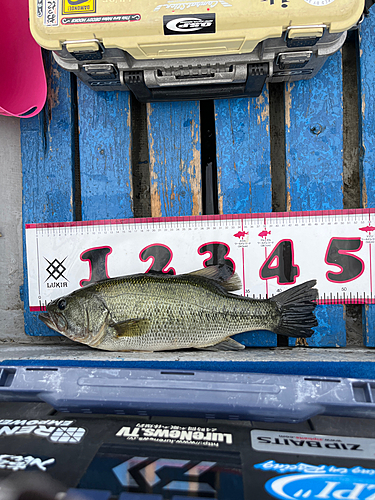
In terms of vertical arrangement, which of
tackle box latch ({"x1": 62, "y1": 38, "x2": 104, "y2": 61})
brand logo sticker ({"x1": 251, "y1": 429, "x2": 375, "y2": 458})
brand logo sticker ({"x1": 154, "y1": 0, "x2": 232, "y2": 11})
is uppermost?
brand logo sticker ({"x1": 154, "y1": 0, "x2": 232, "y2": 11})

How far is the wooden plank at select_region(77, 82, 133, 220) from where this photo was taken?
5.42 ft

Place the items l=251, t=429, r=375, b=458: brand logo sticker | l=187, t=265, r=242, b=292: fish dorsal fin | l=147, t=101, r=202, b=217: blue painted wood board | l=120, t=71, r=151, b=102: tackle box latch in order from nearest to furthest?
l=251, t=429, r=375, b=458: brand logo sticker < l=120, t=71, r=151, b=102: tackle box latch < l=187, t=265, r=242, b=292: fish dorsal fin < l=147, t=101, r=202, b=217: blue painted wood board

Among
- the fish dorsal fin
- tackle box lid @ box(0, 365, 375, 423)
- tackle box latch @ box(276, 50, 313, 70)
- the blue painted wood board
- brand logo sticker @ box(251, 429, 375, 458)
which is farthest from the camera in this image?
the blue painted wood board

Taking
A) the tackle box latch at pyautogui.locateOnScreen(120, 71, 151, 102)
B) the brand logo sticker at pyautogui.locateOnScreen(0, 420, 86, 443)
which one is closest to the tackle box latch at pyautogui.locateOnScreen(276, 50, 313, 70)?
the tackle box latch at pyautogui.locateOnScreen(120, 71, 151, 102)

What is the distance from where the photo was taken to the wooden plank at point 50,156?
168 cm

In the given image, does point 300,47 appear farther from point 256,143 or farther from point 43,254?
point 43,254

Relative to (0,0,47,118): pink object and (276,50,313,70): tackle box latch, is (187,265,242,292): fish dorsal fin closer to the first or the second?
(276,50,313,70): tackle box latch

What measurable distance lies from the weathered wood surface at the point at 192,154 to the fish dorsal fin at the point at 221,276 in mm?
318

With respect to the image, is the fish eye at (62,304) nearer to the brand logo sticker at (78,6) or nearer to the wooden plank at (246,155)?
the wooden plank at (246,155)

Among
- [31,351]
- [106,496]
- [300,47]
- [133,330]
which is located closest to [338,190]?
[300,47]

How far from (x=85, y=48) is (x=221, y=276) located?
3.71ft

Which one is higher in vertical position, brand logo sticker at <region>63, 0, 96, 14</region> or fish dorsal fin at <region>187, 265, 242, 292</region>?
brand logo sticker at <region>63, 0, 96, 14</region>

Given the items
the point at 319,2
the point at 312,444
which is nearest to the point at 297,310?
the point at 312,444

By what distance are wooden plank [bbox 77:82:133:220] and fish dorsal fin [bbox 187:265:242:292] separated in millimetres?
524
